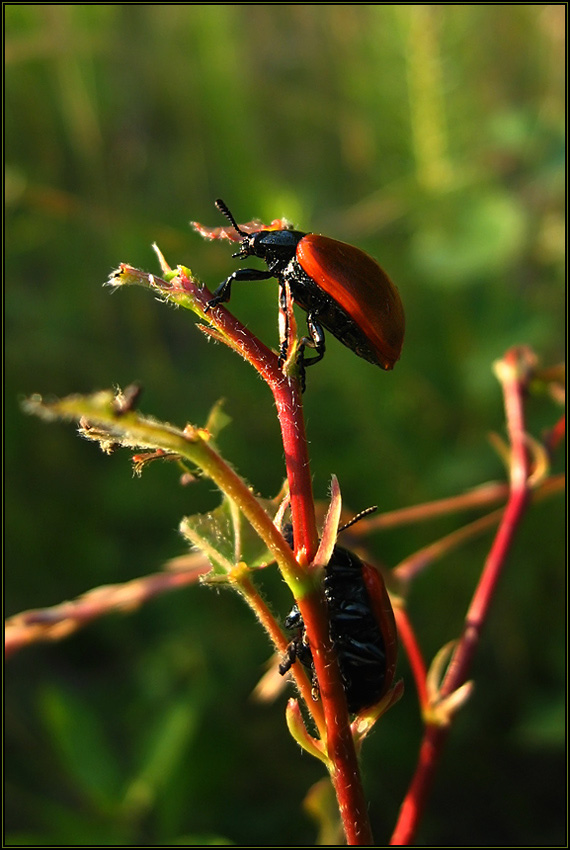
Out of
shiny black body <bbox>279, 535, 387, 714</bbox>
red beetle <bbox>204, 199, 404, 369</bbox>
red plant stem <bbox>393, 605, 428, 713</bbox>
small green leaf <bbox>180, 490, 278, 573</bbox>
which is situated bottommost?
red plant stem <bbox>393, 605, 428, 713</bbox>

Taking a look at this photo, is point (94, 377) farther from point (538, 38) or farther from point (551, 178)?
point (538, 38)

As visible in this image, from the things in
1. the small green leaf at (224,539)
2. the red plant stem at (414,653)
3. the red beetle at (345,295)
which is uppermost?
the red beetle at (345,295)

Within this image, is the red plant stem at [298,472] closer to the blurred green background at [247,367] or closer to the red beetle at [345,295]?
the red beetle at [345,295]

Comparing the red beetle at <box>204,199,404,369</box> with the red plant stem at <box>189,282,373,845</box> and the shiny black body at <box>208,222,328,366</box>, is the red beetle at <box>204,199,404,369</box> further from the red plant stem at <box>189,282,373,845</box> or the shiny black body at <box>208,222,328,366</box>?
the red plant stem at <box>189,282,373,845</box>

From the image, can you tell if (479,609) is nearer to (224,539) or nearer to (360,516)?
(360,516)

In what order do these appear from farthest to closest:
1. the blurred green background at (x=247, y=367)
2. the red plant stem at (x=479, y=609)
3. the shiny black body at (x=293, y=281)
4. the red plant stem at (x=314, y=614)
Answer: the blurred green background at (x=247, y=367) → the shiny black body at (x=293, y=281) → the red plant stem at (x=479, y=609) → the red plant stem at (x=314, y=614)

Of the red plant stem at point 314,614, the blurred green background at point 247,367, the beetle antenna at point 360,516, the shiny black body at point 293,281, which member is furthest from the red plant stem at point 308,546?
the blurred green background at point 247,367

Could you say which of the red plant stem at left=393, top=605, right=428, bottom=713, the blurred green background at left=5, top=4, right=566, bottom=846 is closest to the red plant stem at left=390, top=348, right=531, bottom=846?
the red plant stem at left=393, top=605, right=428, bottom=713

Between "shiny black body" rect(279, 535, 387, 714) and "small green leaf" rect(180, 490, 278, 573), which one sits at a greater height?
"small green leaf" rect(180, 490, 278, 573)
